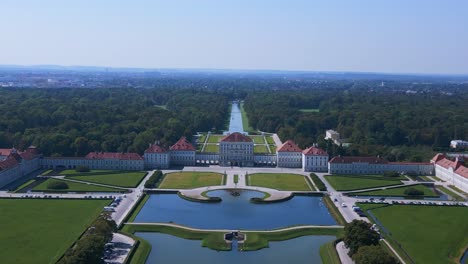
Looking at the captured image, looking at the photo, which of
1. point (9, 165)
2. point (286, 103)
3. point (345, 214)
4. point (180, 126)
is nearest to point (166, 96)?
point (286, 103)

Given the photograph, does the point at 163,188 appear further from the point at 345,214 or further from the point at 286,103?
the point at 286,103

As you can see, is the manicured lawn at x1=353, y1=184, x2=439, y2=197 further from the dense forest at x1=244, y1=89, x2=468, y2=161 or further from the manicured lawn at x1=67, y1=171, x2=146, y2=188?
the manicured lawn at x1=67, y1=171, x2=146, y2=188

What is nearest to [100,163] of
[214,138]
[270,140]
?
[214,138]

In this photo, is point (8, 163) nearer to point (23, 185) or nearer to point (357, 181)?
point (23, 185)

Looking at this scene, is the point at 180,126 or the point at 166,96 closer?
the point at 180,126

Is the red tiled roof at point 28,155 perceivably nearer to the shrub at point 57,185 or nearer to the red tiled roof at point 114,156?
the red tiled roof at point 114,156
